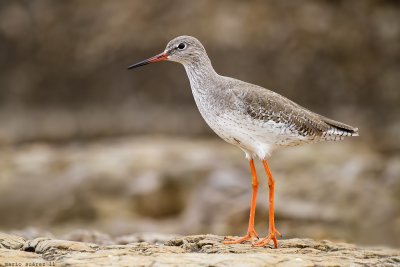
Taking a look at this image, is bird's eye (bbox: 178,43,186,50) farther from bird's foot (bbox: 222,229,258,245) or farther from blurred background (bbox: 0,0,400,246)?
blurred background (bbox: 0,0,400,246)

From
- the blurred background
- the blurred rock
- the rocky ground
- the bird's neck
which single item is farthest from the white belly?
the blurred rock

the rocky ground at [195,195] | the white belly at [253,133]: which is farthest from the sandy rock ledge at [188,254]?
the rocky ground at [195,195]

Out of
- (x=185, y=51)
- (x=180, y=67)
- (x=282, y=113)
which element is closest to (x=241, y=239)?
(x=282, y=113)

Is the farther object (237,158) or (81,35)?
(81,35)

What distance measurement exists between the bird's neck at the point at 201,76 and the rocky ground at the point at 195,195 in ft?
20.7

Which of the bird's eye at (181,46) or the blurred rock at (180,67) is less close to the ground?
the blurred rock at (180,67)

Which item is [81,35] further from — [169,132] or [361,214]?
[361,214]

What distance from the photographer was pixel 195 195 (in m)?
18.2

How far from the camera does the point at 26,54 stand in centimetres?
2767

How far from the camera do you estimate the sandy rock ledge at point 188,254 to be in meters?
8.29

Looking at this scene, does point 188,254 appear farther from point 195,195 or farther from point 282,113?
point 195,195

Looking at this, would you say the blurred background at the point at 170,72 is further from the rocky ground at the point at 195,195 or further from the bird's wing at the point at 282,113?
the bird's wing at the point at 282,113

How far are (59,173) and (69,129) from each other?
671 cm

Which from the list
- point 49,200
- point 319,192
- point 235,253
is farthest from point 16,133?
point 235,253
